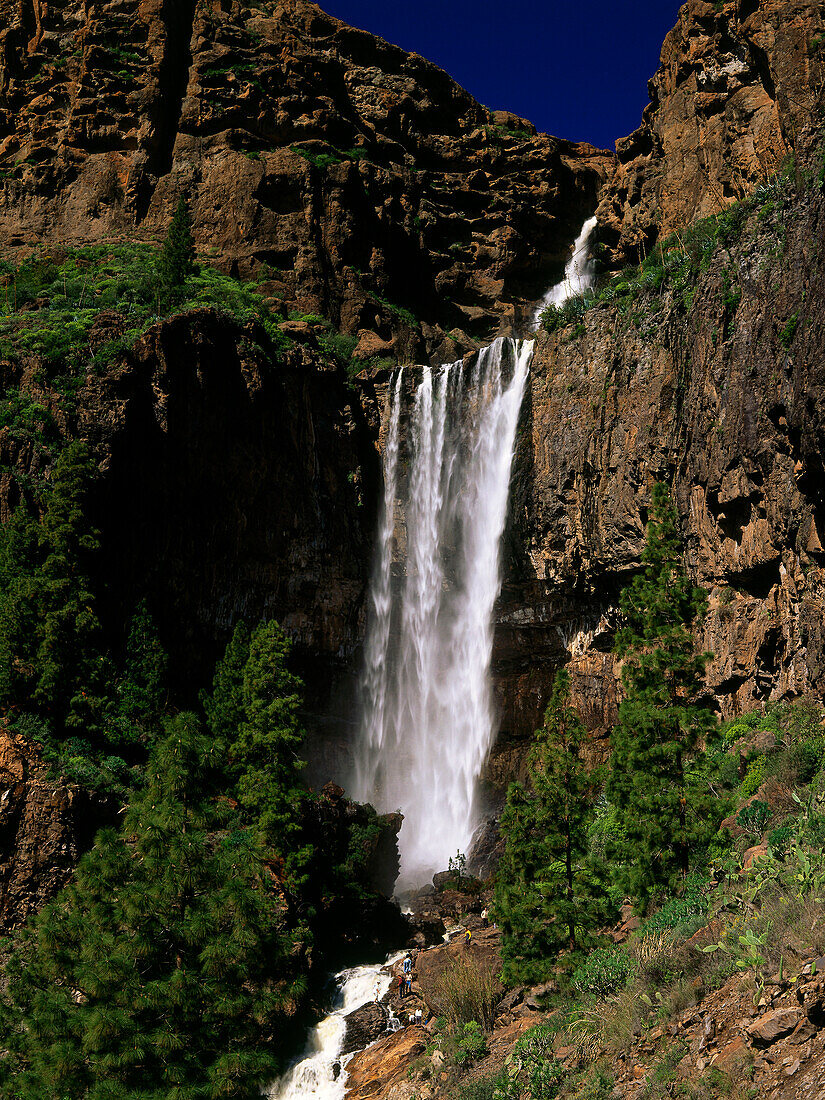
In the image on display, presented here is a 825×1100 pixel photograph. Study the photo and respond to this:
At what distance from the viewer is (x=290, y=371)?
129ft

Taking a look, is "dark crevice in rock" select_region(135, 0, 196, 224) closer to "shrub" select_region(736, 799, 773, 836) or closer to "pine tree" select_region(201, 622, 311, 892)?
"pine tree" select_region(201, 622, 311, 892)

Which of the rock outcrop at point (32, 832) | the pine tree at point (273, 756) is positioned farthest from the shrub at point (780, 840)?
the rock outcrop at point (32, 832)

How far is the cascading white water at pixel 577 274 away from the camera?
58.1 m

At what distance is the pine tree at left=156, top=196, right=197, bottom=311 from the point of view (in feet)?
135

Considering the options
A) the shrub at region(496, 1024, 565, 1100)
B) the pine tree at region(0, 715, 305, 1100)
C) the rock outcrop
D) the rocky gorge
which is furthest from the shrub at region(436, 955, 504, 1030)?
the rock outcrop

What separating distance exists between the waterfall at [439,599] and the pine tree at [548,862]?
18.8m

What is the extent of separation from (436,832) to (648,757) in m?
22.0

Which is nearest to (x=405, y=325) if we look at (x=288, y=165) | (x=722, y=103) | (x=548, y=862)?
(x=288, y=165)

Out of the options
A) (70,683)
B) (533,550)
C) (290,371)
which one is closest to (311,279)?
(290,371)

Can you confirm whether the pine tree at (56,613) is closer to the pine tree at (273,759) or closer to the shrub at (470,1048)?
the pine tree at (273,759)

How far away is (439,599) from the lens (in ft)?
133

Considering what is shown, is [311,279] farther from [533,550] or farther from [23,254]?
[533,550]

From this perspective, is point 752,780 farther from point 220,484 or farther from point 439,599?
point 220,484

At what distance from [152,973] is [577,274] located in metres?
55.5
